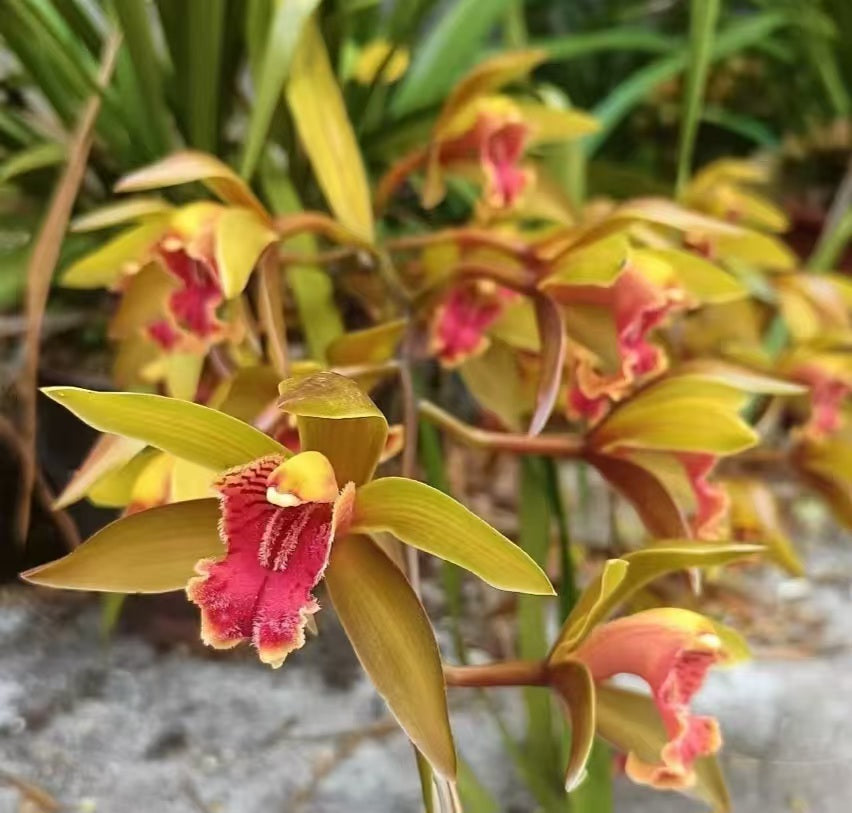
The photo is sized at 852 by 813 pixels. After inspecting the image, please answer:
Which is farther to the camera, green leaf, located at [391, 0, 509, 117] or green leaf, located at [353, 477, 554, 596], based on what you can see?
green leaf, located at [391, 0, 509, 117]

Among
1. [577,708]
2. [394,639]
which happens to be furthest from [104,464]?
[577,708]

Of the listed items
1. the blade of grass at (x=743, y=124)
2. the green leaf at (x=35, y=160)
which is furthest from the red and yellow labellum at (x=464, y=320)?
the blade of grass at (x=743, y=124)

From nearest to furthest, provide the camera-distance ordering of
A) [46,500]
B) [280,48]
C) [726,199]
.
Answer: [280,48] → [46,500] → [726,199]

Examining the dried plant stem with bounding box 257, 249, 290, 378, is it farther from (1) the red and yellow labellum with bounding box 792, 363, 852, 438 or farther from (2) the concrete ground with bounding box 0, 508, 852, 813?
(1) the red and yellow labellum with bounding box 792, 363, 852, 438

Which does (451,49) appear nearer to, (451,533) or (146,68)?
(146,68)

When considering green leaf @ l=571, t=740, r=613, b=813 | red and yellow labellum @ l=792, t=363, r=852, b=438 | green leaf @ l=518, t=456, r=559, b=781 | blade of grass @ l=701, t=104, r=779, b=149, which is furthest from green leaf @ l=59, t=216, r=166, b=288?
blade of grass @ l=701, t=104, r=779, b=149

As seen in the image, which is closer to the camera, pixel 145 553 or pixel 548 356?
pixel 145 553

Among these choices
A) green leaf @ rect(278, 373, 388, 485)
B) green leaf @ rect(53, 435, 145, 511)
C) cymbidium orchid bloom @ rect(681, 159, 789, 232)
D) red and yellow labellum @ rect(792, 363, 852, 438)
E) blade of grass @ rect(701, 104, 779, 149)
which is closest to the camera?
green leaf @ rect(278, 373, 388, 485)
